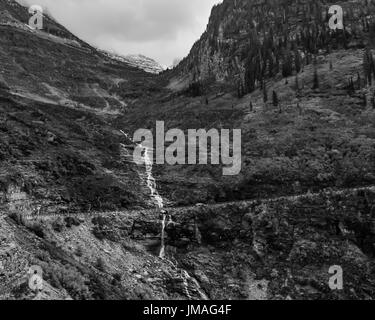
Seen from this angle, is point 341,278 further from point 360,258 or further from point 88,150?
point 88,150

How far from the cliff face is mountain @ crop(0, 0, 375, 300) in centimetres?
87

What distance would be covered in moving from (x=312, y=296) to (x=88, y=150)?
32.9 m

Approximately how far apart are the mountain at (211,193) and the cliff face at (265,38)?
0.87 metres

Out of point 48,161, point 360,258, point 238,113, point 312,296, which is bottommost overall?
point 312,296

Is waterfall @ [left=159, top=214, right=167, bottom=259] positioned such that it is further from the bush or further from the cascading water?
the bush

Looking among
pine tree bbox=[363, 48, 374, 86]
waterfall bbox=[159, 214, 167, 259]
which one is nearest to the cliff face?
pine tree bbox=[363, 48, 374, 86]

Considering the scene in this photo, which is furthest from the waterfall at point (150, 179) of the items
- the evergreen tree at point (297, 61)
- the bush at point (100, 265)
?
the evergreen tree at point (297, 61)

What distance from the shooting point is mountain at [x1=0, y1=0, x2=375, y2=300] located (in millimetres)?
27719

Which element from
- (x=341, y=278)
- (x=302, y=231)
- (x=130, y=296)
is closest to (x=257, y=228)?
(x=302, y=231)

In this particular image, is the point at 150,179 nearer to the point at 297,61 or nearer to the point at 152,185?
the point at 152,185

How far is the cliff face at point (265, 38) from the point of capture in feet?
301

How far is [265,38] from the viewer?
341 feet

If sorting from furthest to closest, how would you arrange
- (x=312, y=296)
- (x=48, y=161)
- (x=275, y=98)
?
1. (x=275, y=98)
2. (x=48, y=161)
3. (x=312, y=296)

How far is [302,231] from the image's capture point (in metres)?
34.7
